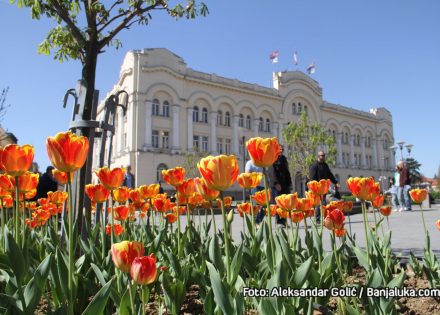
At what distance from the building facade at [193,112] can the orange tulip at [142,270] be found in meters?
22.7

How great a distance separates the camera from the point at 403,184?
11.8 m

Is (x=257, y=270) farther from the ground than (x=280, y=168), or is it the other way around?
(x=280, y=168)

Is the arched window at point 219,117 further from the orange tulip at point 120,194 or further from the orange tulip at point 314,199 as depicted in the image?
the orange tulip at point 314,199

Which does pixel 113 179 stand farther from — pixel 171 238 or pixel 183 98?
pixel 183 98

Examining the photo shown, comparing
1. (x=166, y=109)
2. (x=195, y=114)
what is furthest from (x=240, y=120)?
(x=166, y=109)

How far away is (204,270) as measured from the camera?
208 centimetres

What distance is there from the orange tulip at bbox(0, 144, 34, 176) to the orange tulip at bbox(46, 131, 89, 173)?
1.16 feet

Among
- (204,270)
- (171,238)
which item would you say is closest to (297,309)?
(204,270)

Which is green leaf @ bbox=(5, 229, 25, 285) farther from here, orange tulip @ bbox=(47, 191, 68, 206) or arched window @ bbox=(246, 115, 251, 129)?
arched window @ bbox=(246, 115, 251, 129)

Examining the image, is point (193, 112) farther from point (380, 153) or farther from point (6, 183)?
point (6, 183)

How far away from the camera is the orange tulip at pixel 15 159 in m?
1.48

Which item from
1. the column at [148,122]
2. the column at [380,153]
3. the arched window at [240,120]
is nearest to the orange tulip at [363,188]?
the column at [148,122]

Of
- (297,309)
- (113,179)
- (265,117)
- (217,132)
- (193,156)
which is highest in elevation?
(265,117)

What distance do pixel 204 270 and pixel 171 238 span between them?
0.92 meters
